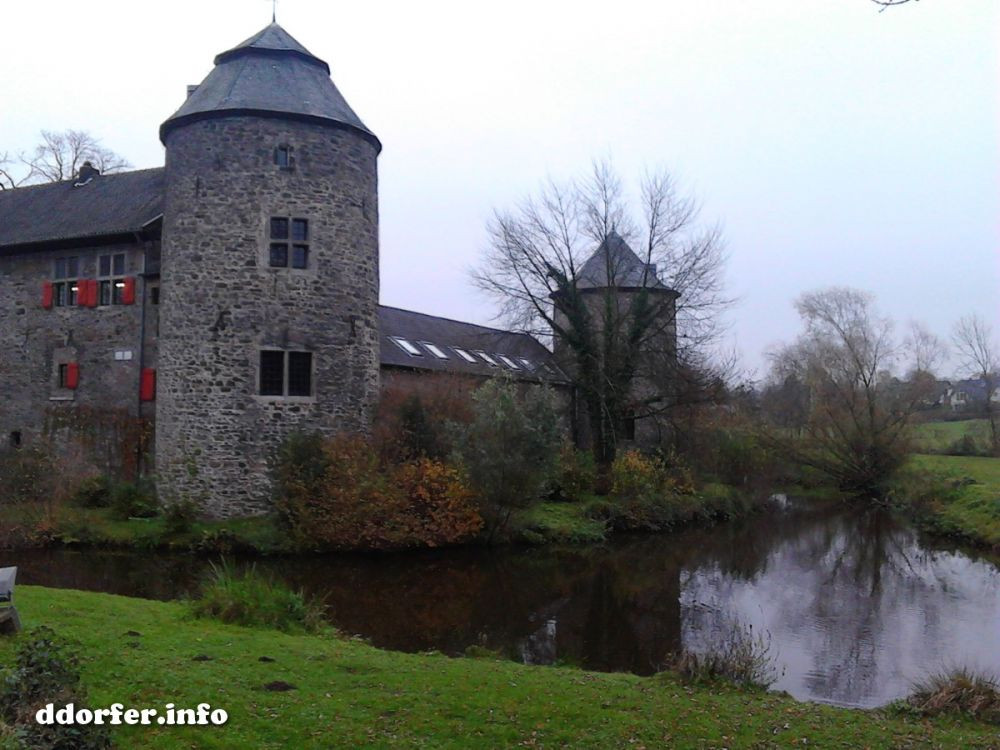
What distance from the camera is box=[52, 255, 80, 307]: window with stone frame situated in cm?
2097

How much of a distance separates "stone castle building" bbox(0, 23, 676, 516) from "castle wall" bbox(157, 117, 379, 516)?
0.10 feet

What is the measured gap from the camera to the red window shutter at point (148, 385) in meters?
19.8

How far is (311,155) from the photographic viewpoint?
728 inches

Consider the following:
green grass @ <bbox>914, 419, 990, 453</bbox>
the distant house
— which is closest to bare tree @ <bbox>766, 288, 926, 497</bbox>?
green grass @ <bbox>914, 419, 990, 453</bbox>

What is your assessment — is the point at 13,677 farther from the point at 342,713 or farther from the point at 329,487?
the point at 329,487

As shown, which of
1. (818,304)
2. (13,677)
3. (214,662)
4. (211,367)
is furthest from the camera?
(818,304)

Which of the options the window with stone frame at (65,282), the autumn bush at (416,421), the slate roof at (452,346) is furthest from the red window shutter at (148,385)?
the slate roof at (452,346)

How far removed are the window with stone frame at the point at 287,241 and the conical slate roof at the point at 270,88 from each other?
7.36 ft

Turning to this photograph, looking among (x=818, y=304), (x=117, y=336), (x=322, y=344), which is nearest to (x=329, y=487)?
(x=322, y=344)

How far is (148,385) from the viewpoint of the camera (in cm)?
1978

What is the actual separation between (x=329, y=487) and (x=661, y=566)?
663cm

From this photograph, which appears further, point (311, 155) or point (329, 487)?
point (311, 155)

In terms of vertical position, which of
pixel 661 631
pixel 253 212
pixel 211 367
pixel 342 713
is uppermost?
pixel 253 212

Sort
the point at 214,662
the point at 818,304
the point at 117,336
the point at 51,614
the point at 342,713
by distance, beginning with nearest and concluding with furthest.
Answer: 1. the point at 342,713
2. the point at 214,662
3. the point at 51,614
4. the point at 117,336
5. the point at 818,304
